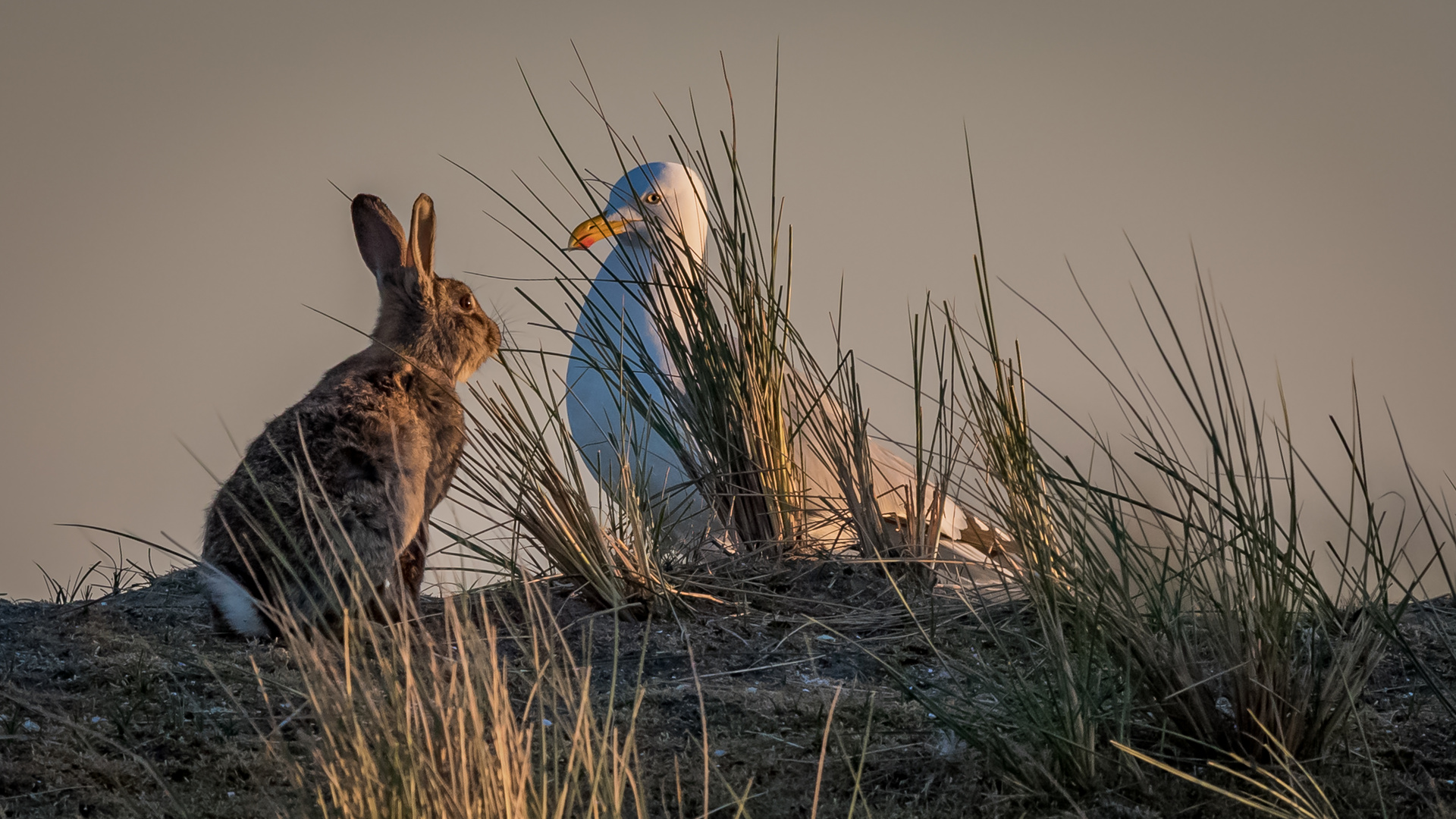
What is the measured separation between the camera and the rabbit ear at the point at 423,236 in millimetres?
3484

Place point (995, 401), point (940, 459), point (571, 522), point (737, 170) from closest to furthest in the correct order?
point (995, 401) → point (940, 459) → point (571, 522) → point (737, 170)

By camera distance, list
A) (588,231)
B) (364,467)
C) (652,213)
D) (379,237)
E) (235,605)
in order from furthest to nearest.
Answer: (588,231), (379,237), (652,213), (364,467), (235,605)

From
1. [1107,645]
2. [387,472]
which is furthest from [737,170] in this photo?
[1107,645]

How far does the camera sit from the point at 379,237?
3.55 metres

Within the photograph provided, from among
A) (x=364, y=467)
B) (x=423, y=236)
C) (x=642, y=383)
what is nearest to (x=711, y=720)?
(x=364, y=467)

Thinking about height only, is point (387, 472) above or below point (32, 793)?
above

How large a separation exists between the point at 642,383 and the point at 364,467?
1.02 m

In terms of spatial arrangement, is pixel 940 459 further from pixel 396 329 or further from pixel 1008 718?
pixel 396 329

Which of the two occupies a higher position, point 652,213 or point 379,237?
point 379,237

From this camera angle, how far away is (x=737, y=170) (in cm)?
321

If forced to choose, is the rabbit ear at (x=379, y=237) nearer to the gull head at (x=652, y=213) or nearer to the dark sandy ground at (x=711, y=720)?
the gull head at (x=652, y=213)

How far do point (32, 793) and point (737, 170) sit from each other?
2.24m

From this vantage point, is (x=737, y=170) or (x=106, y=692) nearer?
(x=106, y=692)

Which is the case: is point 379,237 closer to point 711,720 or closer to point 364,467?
point 364,467
